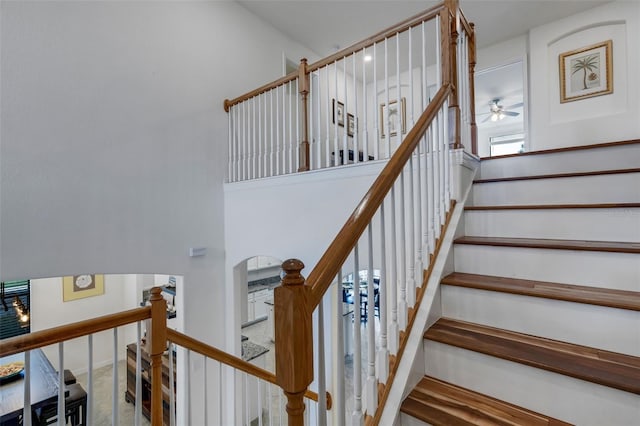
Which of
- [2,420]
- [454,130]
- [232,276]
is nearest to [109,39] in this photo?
[232,276]

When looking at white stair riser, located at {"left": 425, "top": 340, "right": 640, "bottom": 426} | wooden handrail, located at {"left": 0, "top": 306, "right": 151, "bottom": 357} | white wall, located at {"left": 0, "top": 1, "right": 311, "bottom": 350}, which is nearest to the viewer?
white stair riser, located at {"left": 425, "top": 340, "right": 640, "bottom": 426}

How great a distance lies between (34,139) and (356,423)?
9.14 feet

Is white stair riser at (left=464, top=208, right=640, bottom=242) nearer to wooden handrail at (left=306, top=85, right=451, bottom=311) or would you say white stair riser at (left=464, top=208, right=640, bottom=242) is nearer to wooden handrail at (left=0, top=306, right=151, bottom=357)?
wooden handrail at (left=306, top=85, right=451, bottom=311)

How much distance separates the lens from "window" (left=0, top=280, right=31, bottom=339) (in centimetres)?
464

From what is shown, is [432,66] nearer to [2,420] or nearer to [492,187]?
[492,187]

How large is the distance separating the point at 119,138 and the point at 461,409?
3.08m

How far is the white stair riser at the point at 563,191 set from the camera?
1604 mm

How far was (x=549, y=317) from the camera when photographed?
118cm

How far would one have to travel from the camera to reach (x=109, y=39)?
254cm

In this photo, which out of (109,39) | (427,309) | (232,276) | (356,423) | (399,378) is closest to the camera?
(356,423)


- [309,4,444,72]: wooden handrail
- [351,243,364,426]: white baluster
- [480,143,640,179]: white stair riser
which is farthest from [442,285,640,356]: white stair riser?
[309,4,444,72]: wooden handrail

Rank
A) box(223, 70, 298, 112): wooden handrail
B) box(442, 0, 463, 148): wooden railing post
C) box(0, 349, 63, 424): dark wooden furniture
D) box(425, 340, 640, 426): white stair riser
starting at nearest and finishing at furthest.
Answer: box(425, 340, 640, 426): white stair riser < box(442, 0, 463, 148): wooden railing post < box(0, 349, 63, 424): dark wooden furniture < box(223, 70, 298, 112): wooden handrail

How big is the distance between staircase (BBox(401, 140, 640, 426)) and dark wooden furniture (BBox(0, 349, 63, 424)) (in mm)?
3179

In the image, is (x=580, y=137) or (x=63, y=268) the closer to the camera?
(x=63, y=268)
